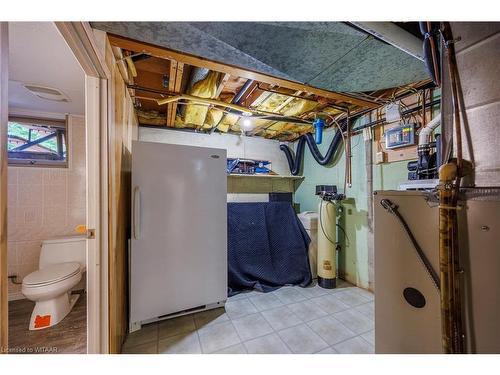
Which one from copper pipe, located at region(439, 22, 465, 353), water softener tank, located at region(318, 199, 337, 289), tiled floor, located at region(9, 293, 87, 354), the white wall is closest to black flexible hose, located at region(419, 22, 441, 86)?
copper pipe, located at region(439, 22, 465, 353)

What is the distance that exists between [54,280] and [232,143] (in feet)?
9.34

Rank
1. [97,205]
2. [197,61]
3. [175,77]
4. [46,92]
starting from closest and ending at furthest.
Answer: [97,205], [197,61], [175,77], [46,92]

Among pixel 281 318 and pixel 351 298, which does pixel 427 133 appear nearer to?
pixel 351 298

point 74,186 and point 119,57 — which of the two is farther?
point 74,186

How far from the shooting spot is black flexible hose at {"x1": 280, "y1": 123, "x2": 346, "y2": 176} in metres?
3.02

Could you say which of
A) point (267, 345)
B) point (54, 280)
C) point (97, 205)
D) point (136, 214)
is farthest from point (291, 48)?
point (54, 280)

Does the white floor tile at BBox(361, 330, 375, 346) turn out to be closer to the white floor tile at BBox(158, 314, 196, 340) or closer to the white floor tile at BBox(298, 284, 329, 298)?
the white floor tile at BBox(298, 284, 329, 298)

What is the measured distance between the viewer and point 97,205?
131 cm

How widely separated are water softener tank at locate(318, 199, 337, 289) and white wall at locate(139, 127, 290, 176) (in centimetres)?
143
